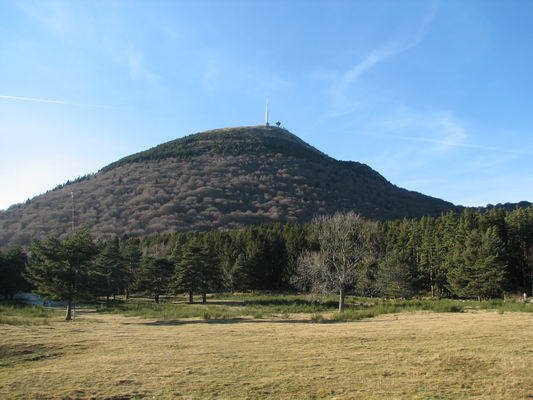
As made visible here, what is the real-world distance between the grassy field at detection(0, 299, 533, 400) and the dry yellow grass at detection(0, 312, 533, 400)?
0.03 m

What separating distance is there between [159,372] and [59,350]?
275 inches

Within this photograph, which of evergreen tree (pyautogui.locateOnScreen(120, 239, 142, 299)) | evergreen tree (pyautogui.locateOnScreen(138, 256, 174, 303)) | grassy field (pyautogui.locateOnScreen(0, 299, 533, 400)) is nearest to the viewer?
grassy field (pyautogui.locateOnScreen(0, 299, 533, 400))

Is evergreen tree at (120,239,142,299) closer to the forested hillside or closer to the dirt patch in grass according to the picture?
the forested hillside

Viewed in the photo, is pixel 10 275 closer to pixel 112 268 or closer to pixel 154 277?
pixel 112 268

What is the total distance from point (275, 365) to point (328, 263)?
47223 millimetres

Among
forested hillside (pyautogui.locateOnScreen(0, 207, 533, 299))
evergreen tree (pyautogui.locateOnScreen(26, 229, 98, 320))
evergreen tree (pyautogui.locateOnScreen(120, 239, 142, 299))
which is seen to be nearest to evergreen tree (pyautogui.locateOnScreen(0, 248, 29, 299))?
forested hillside (pyautogui.locateOnScreen(0, 207, 533, 299))

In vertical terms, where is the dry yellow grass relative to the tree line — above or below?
below

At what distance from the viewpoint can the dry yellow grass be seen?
42.4ft

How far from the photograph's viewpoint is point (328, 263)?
205 ft

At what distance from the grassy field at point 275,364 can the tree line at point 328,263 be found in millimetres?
19245

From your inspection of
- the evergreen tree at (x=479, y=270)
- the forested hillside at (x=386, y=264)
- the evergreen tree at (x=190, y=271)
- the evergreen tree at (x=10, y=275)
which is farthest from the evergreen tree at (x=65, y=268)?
the evergreen tree at (x=479, y=270)

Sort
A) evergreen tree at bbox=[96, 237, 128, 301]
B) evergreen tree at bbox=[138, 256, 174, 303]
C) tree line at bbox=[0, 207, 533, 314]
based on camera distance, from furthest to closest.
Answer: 1. evergreen tree at bbox=[96, 237, 128, 301]
2. evergreen tree at bbox=[138, 256, 174, 303]
3. tree line at bbox=[0, 207, 533, 314]

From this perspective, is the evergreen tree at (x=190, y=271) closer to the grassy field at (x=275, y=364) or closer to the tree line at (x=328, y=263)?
the tree line at (x=328, y=263)

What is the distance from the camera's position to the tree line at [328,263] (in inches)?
1690
